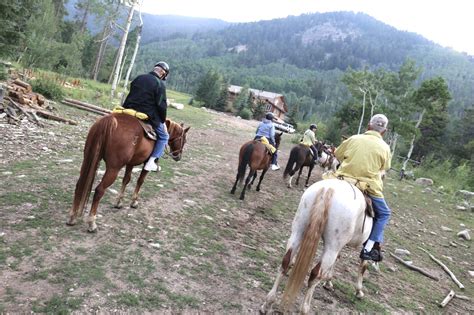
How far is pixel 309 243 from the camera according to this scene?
3928 millimetres

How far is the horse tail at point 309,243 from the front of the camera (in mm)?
3885

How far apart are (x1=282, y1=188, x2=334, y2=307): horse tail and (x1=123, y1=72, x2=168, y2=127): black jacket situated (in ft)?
10.7

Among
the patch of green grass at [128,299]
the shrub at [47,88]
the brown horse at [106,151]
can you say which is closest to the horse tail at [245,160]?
the brown horse at [106,151]

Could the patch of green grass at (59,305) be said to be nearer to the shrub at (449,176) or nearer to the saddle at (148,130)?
the saddle at (148,130)

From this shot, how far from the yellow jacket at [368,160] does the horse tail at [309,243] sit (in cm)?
95

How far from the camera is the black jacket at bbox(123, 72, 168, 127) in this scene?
18.7 feet

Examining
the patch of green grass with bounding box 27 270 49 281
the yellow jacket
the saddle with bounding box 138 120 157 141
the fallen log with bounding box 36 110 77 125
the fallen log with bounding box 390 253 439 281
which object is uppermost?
the yellow jacket

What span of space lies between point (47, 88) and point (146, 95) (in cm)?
1233

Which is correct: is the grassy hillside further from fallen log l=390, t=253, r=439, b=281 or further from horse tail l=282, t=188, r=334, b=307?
horse tail l=282, t=188, r=334, b=307

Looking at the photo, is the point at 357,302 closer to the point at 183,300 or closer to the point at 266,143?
the point at 183,300

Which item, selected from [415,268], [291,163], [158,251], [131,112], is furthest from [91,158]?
[291,163]

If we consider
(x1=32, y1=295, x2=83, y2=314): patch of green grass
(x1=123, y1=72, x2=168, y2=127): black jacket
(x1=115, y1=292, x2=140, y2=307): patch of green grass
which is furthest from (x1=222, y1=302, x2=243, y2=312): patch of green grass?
(x1=123, y1=72, x2=168, y2=127): black jacket

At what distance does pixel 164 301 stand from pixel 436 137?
187 ft

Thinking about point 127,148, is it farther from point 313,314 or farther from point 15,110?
point 15,110
